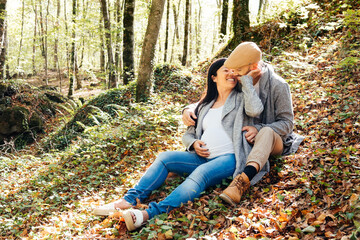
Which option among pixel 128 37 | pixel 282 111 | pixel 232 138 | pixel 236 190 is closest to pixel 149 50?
pixel 128 37

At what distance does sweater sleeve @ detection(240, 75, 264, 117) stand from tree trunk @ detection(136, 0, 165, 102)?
4.83m

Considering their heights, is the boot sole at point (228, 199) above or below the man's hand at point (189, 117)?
below

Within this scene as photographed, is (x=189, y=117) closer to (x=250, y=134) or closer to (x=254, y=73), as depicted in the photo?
(x=250, y=134)

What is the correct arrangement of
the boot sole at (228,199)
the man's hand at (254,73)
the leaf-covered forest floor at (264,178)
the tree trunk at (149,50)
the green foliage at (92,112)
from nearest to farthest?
the leaf-covered forest floor at (264,178) → the boot sole at (228,199) → the man's hand at (254,73) → the tree trunk at (149,50) → the green foliage at (92,112)

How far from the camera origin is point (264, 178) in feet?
11.8

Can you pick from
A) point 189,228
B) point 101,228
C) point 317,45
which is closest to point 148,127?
point 101,228

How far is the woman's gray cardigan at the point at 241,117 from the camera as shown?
3363 millimetres

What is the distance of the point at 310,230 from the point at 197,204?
51.6 inches

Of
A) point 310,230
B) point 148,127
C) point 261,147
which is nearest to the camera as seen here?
point 310,230

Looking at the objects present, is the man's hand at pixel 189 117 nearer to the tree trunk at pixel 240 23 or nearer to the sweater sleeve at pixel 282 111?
the sweater sleeve at pixel 282 111

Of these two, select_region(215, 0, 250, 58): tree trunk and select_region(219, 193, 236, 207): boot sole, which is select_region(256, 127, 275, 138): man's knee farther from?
select_region(215, 0, 250, 58): tree trunk

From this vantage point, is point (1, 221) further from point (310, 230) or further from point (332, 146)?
point (332, 146)

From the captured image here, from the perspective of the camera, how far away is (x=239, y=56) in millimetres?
3447

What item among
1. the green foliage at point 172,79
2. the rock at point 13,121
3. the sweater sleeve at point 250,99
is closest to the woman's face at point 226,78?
the sweater sleeve at point 250,99
